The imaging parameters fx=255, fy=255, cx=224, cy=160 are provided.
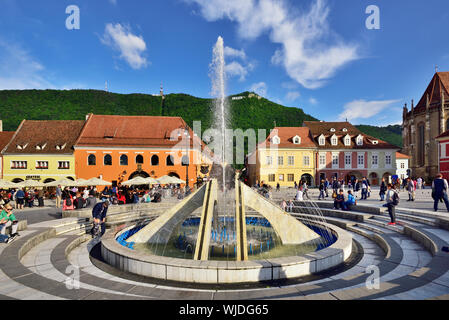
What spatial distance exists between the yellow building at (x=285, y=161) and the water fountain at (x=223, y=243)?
27437 mm

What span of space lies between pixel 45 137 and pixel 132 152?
13.6 m

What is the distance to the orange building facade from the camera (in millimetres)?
34469

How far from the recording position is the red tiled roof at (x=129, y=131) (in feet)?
115

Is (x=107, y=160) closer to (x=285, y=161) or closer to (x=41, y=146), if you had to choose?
(x=41, y=146)

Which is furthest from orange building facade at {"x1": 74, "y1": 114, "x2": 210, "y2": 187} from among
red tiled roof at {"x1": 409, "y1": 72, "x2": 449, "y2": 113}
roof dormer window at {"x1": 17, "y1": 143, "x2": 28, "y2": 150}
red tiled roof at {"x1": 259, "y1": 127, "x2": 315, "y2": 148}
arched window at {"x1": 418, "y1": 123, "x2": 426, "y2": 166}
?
red tiled roof at {"x1": 409, "y1": 72, "x2": 449, "y2": 113}

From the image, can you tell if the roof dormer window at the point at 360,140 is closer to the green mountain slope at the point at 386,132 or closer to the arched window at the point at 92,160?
the arched window at the point at 92,160

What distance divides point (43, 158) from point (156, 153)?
15400mm

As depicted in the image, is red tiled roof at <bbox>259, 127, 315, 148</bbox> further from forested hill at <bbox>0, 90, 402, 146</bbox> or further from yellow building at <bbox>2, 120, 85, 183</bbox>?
yellow building at <bbox>2, 120, 85, 183</bbox>

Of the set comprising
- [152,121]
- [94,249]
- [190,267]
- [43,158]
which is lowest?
[94,249]

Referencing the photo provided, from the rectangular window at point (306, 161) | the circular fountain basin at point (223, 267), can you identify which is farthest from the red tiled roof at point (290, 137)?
the circular fountain basin at point (223, 267)

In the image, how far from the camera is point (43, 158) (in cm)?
3491
